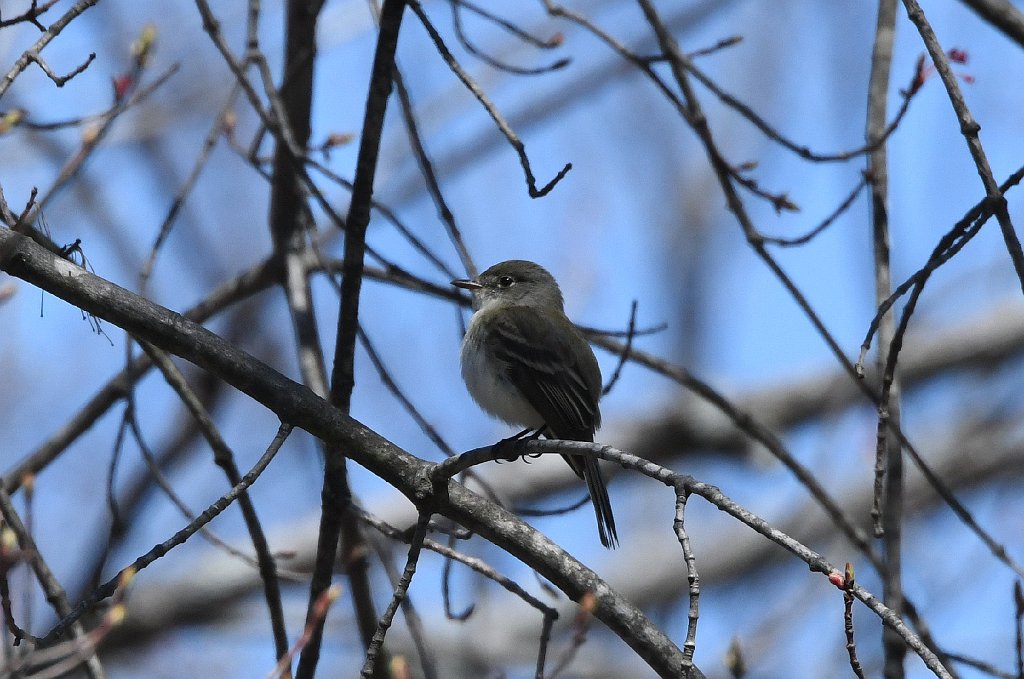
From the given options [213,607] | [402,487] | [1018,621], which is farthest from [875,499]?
[213,607]

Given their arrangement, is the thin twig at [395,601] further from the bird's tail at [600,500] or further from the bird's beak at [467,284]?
the bird's beak at [467,284]

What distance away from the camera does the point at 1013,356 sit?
26.6ft

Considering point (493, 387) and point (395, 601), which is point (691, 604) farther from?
point (493, 387)

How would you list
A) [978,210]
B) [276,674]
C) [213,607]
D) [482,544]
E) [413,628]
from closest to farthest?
[276,674] → [978,210] → [413,628] → [213,607] → [482,544]

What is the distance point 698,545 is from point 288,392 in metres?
6.43

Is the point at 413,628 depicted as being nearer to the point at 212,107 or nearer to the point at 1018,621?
the point at 1018,621

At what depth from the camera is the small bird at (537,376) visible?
424 centimetres

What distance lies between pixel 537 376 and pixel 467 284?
28.0 inches

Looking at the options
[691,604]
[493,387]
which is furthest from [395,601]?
[493,387]

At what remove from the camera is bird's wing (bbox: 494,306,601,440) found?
4.25m

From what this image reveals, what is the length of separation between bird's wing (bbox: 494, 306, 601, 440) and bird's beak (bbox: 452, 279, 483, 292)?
0.73ft

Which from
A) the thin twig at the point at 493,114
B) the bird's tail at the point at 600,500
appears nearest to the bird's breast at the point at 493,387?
the bird's tail at the point at 600,500

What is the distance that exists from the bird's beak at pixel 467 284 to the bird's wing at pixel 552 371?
0.73ft

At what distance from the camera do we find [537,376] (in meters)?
4.34
